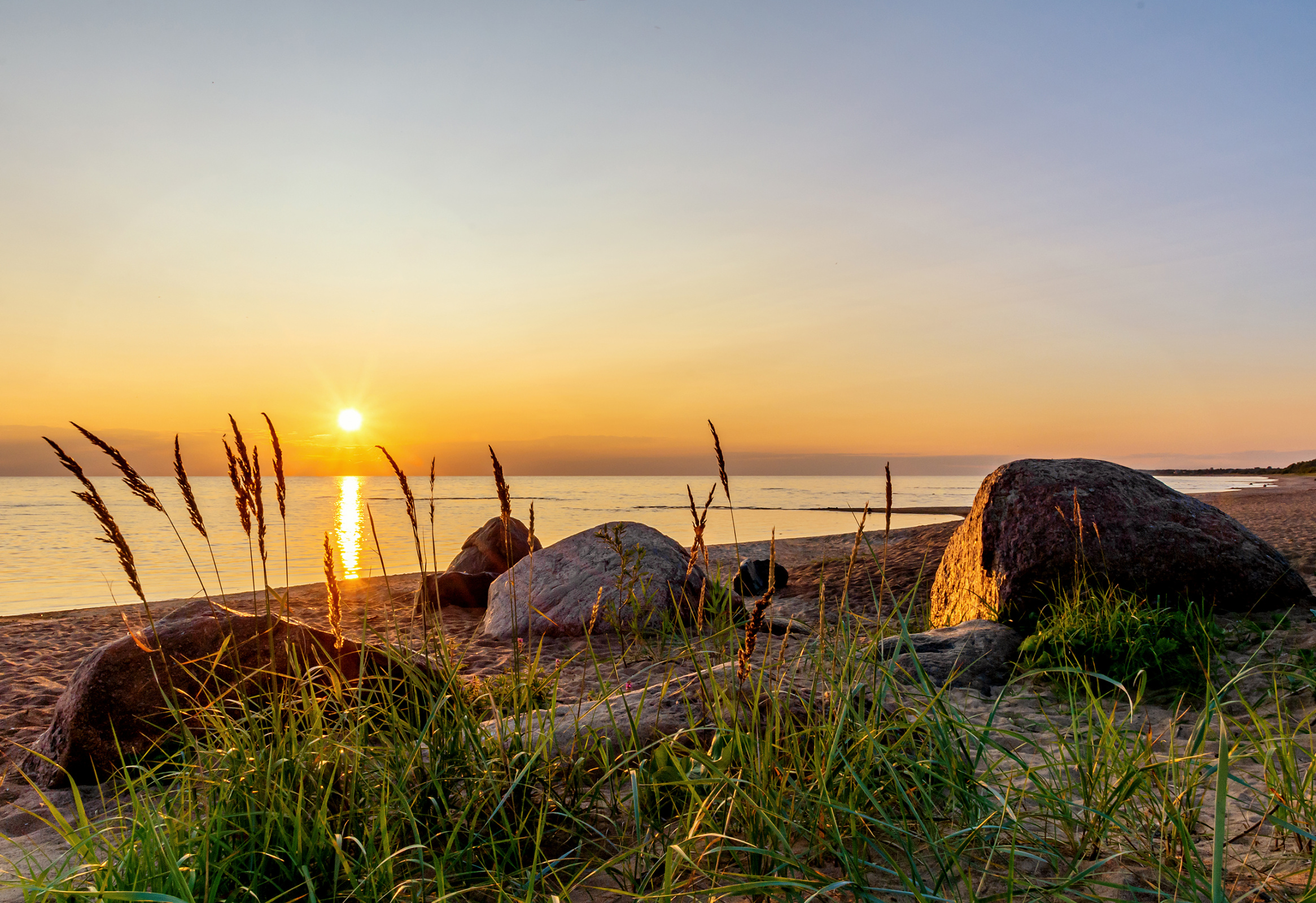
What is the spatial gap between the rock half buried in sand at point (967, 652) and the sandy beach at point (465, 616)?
620 millimetres

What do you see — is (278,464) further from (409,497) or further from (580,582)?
(580,582)

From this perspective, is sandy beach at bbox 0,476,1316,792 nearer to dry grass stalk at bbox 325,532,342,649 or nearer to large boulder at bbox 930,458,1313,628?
dry grass stalk at bbox 325,532,342,649

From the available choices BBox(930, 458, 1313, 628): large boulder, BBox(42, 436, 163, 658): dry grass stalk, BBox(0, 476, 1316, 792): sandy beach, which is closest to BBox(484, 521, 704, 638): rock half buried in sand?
BBox(0, 476, 1316, 792): sandy beach

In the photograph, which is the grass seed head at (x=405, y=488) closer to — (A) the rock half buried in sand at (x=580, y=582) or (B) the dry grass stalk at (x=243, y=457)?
(B) the dry grass stalk at (x=243, y=457)

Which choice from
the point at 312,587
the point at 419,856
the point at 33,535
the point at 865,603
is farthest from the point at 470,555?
the point at 33,535

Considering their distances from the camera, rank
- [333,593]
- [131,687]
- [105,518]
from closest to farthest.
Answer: [105,518] → [333,593] → [131,687]

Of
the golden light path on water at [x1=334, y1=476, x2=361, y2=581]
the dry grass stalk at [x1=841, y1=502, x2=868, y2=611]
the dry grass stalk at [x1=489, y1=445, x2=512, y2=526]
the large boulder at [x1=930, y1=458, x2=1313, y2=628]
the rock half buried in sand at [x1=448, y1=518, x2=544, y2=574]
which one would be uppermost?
the dry grass stalk at [x1=489, y1=445, x2=512, y2=526]

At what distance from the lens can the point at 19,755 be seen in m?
4.25

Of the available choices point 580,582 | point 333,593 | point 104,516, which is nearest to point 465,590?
point 580,582

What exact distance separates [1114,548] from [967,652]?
1832mm

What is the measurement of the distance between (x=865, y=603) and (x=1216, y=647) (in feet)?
15.5

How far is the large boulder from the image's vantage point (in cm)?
594

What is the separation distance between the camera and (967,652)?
17.2 ft

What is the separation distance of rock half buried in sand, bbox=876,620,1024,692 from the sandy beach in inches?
24.4
